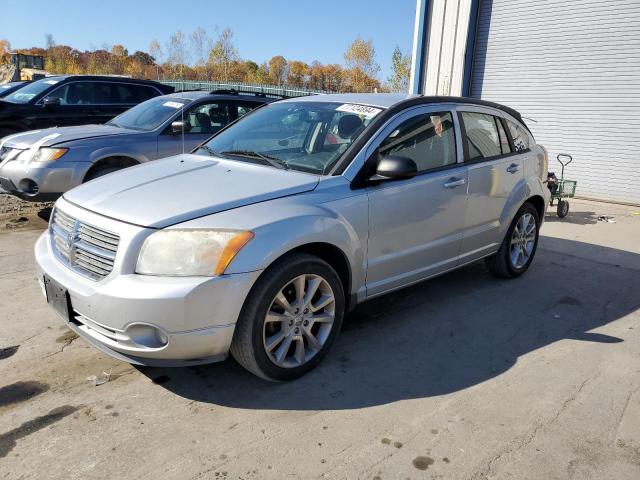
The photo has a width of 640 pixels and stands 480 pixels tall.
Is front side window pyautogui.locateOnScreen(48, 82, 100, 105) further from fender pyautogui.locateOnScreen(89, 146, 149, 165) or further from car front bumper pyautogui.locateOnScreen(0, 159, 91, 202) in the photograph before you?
fender pyautogui.locateOnScreen(89, 146, 149, 165)

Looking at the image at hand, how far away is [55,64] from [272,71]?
28.0m

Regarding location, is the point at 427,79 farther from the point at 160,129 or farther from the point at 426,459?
the point at 426,459

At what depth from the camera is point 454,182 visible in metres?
4.32

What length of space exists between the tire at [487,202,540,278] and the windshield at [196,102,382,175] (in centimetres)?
210

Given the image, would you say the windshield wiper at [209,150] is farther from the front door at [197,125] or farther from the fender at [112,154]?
the front door at [197,125]

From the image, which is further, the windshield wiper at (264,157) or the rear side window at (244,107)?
the rear side window at (244,107)

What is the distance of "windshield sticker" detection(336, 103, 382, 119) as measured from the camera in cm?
395

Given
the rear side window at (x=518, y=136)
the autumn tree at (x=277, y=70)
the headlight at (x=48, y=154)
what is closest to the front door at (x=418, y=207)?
the rear side window at (x=518, y=136)

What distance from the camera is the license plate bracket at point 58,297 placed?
305 cm

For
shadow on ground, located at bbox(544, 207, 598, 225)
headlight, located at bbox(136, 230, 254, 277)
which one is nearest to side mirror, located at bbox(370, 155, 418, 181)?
headlight, located at bbox(136, 230, 254, 277)

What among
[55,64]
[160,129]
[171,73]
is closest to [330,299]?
[160,129]

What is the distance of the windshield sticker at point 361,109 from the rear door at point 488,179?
964mm

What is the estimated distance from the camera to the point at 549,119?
36.8 ft

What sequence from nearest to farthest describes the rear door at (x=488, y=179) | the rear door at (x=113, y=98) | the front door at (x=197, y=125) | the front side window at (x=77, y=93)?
1. the rear door at (x=488, y=179)
2. the front door at (x=197, y=125)
3. the front side window at (x=77, y=93)
4. the rear door at (x=113, y=98)
